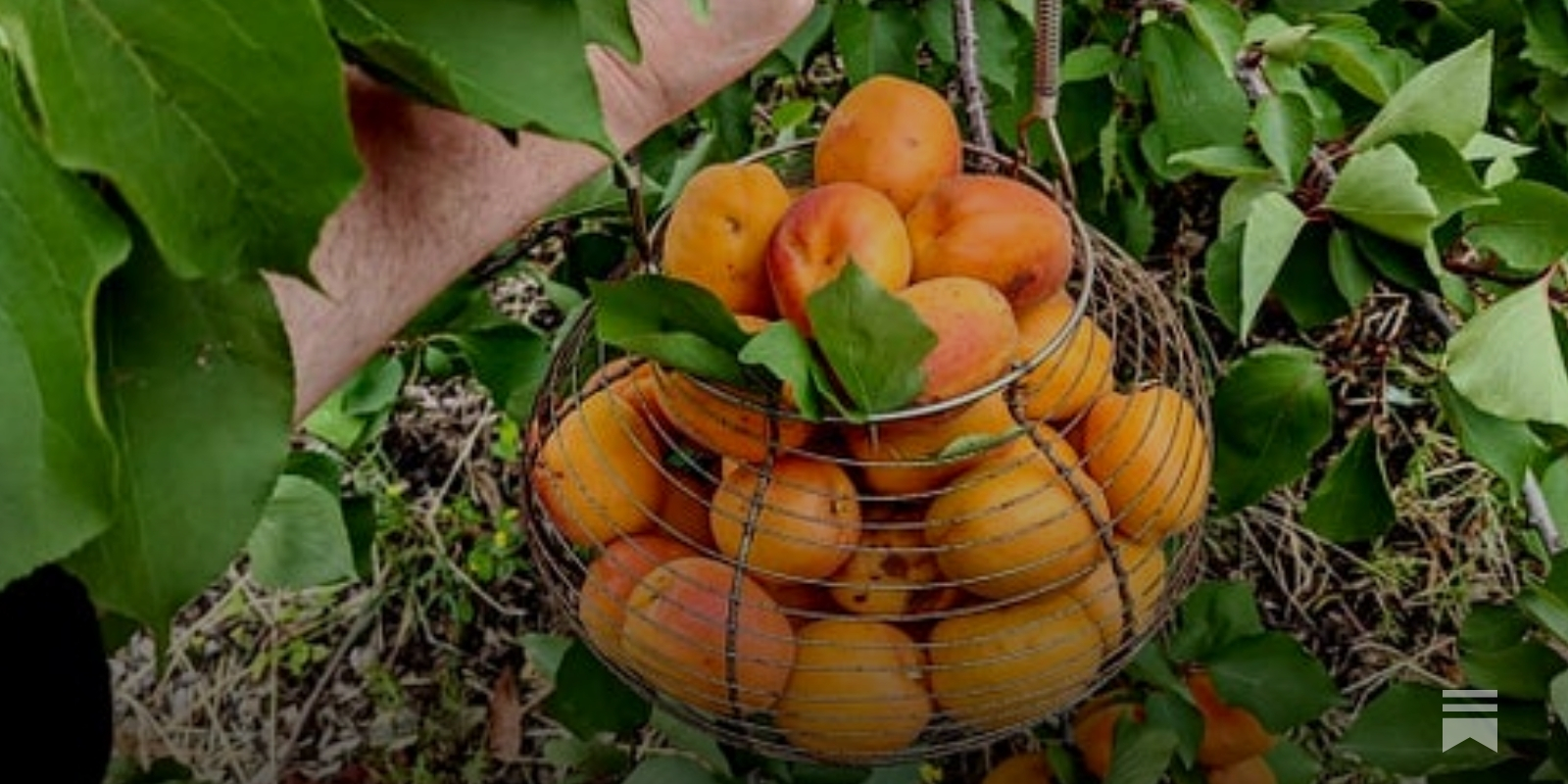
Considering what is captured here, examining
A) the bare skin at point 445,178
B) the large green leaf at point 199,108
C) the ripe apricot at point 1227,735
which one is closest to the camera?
the large green leaf at point 199,108

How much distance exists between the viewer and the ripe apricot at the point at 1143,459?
3.04 ft

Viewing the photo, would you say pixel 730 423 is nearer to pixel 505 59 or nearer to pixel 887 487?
pixel 887 487

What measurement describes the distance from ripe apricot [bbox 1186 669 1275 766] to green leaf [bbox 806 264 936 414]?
0.63 meters

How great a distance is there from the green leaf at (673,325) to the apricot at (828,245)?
30mm

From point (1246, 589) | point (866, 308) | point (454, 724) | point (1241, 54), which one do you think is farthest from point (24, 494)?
point (454, 724)

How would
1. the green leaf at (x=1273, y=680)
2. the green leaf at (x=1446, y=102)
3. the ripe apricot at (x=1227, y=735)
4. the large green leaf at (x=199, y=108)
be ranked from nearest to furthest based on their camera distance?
1. the large green leaf at (x=199, y=108)
2. the green leaf at (x=1446, y=102)
3. the green leaf at (x=1273, y=680)
4. the ripe apricot at (x=1227, y=735)

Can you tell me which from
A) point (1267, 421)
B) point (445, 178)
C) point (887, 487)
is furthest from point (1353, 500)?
point (445, 178)

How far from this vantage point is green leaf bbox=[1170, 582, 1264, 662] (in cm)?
134

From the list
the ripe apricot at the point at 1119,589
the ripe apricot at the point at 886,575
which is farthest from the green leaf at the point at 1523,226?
the ripe apricot at the point at 886,575

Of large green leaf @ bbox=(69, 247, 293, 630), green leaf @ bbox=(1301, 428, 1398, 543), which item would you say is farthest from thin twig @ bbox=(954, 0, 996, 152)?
large green leaf @ bbox=(69, 247, 293, 630)

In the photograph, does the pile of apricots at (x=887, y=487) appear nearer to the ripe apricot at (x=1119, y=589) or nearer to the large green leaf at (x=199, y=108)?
the ripe apricot at (x=1119, y=589)

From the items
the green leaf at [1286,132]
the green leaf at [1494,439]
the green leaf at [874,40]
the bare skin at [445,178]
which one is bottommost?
the green leaf at [1494,439]

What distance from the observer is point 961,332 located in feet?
2.66

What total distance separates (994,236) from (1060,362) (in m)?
0.09
